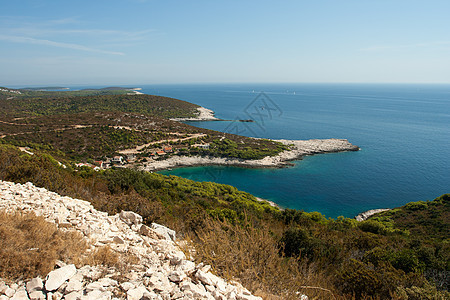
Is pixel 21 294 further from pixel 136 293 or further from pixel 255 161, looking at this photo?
pixel 255 161

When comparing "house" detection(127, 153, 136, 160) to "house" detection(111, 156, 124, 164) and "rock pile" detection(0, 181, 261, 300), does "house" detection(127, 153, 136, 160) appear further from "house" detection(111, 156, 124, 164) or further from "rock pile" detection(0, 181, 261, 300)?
"rock pile" detection(0, 181, 261, 300)

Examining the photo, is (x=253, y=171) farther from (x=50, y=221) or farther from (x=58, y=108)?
(x=58, y=108)

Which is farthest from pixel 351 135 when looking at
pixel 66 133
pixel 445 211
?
pixel 66 133

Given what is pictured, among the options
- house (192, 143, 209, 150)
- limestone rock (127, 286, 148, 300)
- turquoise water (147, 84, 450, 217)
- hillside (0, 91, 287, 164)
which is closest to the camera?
limestone rock (127, 286, 148, 300)

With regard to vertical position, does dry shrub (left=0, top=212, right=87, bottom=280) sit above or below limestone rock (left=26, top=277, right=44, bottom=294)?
above

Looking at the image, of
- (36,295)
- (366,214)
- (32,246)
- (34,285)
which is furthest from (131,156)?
(36,295)

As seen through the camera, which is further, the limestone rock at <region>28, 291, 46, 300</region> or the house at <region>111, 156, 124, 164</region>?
the house at <region>111, 156, 124, 164</region>

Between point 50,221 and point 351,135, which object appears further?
point 351,135

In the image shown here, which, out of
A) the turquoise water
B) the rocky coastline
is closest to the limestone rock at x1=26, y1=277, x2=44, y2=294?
the turquoise water
